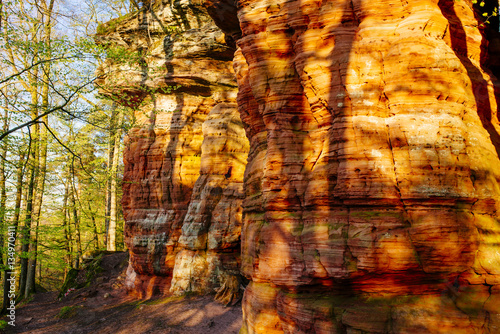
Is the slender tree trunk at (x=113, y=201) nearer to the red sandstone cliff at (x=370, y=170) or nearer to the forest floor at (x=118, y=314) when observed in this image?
the forest floor at (x=118, y=314)

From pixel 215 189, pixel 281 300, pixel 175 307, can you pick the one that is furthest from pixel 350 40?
pixel 175 307

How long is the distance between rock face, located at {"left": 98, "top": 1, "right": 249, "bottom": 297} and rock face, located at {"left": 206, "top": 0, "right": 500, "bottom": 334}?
579 centimetres

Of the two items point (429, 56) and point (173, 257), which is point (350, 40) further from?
point (173, 257)

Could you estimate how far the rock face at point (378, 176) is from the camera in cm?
587

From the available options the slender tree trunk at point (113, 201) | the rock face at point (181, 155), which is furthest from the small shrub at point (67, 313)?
the slender tree trunk at point (113, 201)

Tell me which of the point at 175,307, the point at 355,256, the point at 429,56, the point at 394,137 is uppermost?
the point at 429,56

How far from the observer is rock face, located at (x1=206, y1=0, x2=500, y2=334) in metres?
5.87

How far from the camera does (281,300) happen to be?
708 centimetres

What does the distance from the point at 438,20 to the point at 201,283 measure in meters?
11.2

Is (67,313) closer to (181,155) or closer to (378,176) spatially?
(181,155)

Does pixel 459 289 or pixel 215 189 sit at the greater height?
pixel 215 189

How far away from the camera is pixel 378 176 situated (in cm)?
625

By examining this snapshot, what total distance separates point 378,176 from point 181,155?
440 inches

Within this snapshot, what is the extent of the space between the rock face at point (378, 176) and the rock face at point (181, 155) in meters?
5.79
